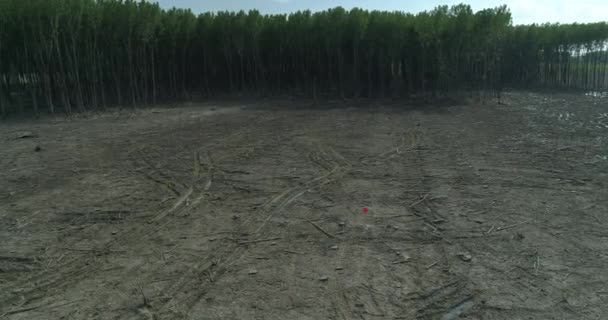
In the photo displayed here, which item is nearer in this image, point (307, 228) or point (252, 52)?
point (307, 228)

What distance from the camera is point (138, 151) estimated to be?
9.45m

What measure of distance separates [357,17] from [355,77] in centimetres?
283

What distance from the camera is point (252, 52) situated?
22.3 metres

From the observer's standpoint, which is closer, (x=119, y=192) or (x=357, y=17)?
(x=119, y=192)

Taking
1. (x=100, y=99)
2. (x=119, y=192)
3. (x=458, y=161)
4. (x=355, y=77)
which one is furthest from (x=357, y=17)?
(x=119, y=192)

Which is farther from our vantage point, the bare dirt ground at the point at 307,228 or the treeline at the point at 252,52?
the treeline at the point at 252,52

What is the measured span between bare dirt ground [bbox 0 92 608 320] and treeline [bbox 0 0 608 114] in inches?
272

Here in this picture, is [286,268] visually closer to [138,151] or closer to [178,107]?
[138,151]

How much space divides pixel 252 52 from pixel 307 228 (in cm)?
1837

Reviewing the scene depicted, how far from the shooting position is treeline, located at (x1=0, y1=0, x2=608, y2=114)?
16.1 m

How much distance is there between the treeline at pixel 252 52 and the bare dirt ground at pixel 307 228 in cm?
691

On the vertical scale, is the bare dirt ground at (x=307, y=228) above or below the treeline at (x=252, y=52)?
below

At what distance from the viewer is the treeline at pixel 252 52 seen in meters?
16.1

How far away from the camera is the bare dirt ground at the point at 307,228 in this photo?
373 cm
